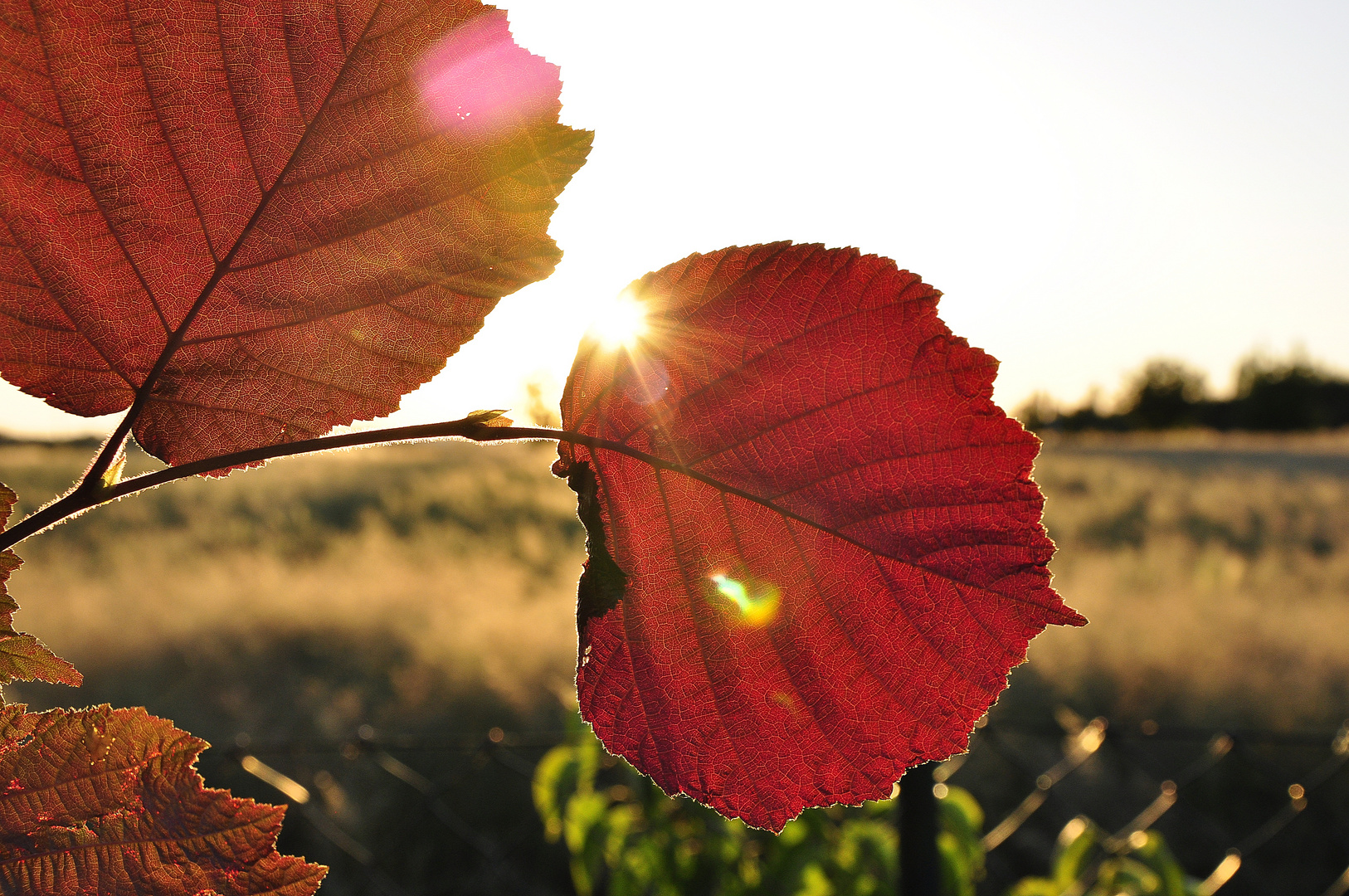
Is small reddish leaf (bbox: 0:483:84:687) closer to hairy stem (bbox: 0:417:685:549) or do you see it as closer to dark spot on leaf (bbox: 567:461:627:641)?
hairy stem (bbox: 0:417:685:549)

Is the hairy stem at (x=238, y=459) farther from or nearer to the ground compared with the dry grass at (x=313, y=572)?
nearer to the ground

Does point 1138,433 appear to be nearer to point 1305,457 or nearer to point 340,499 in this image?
point 1305,457

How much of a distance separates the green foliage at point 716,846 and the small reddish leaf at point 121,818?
141 cm

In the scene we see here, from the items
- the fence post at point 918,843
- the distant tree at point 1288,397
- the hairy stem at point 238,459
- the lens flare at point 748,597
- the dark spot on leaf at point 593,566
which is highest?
the distant tree at point 1288,397

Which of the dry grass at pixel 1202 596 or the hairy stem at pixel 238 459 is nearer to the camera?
the hairy stem at pixel 238 459

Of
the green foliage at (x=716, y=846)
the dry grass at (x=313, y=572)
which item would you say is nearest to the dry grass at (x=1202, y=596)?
the dry grass at (x=313, y=572)

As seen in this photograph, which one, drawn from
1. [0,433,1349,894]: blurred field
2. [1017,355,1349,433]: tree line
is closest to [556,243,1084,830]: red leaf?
[0,433,1349,894]: blurred field

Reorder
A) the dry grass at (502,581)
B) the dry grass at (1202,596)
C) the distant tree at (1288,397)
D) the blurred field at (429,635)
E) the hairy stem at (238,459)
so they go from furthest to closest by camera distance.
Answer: the distant tree at (1288,397)
the dry grass at (502,581)
the dry grass at (1202,596)
the blurred field at (429,635)
the hairy stem at (238,459)

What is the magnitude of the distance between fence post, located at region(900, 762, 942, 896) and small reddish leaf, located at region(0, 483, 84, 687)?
126 centimetres

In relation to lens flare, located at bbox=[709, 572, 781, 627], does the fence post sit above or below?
below

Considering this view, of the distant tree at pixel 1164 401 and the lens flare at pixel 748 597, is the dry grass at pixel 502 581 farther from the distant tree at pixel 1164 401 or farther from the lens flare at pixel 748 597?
the distant tree at pixel 1164 401

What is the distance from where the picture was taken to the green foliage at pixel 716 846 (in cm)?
154

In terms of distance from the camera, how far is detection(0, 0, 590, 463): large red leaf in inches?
8.3

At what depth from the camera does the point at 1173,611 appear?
214 inches
